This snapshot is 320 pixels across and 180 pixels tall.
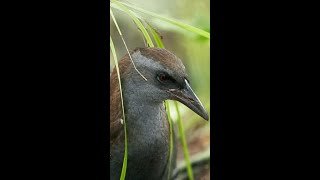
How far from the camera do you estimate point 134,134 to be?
2.09 meters

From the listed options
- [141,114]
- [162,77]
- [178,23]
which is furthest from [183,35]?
[141,114]

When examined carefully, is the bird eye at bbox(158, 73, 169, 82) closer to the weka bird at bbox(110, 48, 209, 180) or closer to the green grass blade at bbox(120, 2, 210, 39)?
the weka bird at bbox(110, 48, 209, 180)

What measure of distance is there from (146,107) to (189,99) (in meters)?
0.16

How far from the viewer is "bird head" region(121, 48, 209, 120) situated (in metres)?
1.99

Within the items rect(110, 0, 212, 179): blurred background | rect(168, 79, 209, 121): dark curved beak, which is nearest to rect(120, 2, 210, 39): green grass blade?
rect(110, 0, 212, 179): blurred background

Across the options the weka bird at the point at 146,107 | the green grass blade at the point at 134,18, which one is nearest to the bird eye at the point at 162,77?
the weka bird at the point at 146,107

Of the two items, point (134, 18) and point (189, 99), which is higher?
point (134, 18)

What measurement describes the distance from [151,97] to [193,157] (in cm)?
34

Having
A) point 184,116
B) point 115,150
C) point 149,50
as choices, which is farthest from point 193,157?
point 149,50

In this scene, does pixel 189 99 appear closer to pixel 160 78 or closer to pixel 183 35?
pixel 160 78

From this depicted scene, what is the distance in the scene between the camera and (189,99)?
6.56 ft

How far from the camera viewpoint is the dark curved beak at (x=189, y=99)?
1987 mm

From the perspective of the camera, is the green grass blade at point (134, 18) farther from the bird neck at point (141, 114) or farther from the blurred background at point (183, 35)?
the bird neck at point (141, 114)
